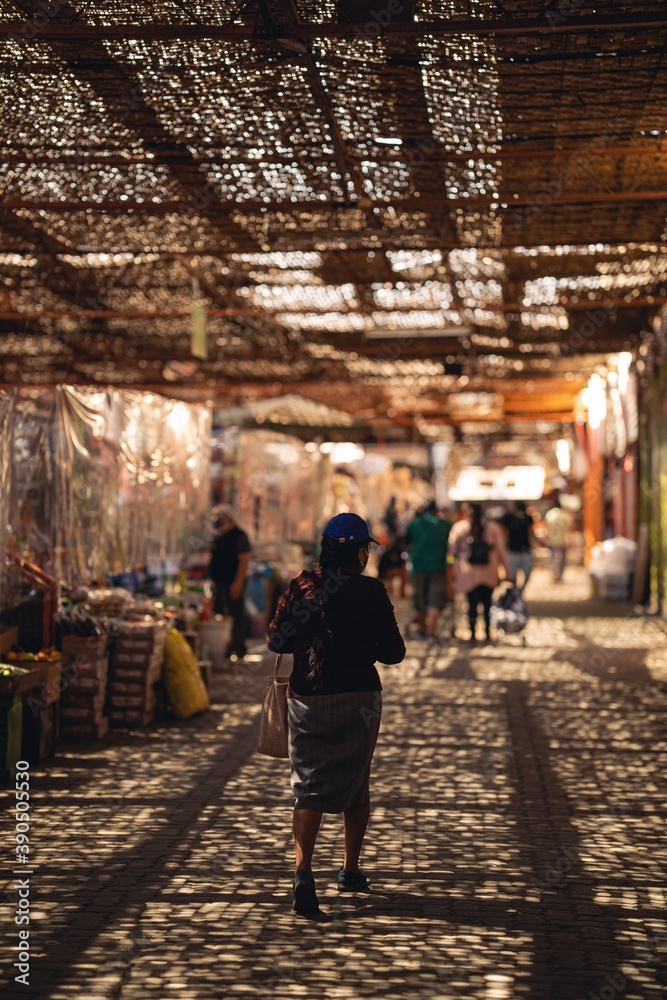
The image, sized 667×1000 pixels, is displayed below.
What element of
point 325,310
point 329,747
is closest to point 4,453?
point 329,747

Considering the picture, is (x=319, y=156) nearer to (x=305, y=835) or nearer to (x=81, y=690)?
(x=81, y=690)

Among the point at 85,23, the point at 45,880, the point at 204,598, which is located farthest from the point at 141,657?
the point at 85,23

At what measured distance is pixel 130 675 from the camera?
9.98m

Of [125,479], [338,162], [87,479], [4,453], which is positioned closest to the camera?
[4,453]

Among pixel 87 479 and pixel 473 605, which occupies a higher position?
pixel 87 479

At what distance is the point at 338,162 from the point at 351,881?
596 centimetres

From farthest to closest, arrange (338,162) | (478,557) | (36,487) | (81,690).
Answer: (478,557)
(36,487)
(338,162)
(81,690)

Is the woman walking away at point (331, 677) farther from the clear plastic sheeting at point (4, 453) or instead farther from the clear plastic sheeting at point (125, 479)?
the clear plastic sheeting at point (125, 479)

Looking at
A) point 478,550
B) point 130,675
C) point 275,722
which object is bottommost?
point 130,675

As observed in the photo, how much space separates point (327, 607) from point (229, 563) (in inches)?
326

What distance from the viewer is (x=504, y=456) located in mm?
49969

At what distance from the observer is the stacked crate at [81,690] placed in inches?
370

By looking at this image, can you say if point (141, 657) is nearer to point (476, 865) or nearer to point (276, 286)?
point (476, 865)

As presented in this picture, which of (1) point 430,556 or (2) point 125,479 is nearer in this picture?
(2) point 125,479
